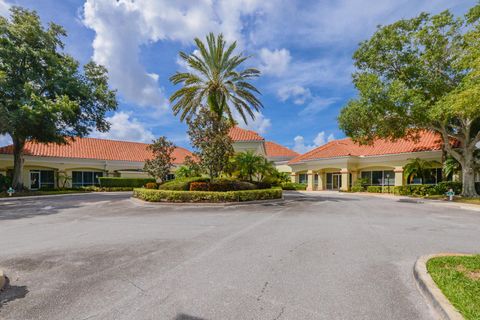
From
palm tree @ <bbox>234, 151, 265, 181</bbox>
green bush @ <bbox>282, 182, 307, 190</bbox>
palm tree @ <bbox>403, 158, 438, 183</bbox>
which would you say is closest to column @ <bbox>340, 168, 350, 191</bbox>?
green bush @ <bbox>282, 182, 307, 190</bbox>

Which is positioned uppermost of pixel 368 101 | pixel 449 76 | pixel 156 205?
pixel 449 76

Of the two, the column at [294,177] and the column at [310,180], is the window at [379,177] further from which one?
the column at [294,177]

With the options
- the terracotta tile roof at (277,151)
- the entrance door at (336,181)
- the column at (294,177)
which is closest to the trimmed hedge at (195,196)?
the entrance door at (336,181)

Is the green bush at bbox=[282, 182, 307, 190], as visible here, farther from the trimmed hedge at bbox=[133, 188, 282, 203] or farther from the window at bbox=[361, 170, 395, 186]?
the trimmed hedge at bbox=[133, 188, 282, 203]

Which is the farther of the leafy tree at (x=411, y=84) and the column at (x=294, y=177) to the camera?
the column at (x=294, y=177)

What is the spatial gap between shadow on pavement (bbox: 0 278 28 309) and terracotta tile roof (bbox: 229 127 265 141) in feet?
93.2

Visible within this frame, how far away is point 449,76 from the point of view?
63.1 ft

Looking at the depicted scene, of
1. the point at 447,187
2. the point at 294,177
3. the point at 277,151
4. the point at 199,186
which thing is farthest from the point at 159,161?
the point at 277,151

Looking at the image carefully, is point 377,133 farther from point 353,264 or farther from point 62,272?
point 62,272

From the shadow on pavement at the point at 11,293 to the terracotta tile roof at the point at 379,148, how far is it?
89.8ft

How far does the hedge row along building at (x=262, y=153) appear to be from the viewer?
28375 millimetres

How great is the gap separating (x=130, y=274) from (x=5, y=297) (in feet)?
6.09

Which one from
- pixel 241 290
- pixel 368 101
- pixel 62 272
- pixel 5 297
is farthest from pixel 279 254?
pixel 368 101

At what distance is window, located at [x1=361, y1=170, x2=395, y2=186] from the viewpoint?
96.8ft
